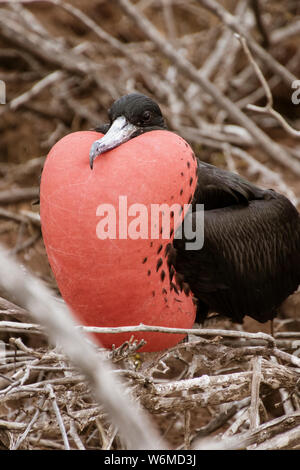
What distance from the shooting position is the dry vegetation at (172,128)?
1.39 m

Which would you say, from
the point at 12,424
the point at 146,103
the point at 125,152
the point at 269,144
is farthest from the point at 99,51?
the point at 12,424

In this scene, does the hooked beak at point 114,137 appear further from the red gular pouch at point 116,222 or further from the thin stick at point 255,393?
the thin stick at point 255,393

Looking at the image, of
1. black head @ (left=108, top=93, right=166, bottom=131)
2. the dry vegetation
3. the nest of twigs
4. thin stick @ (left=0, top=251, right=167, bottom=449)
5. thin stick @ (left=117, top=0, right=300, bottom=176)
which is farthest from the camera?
thin stick @ (left=117, top=0, right=300, bottom=176)

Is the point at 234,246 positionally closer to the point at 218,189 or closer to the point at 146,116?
the point at 218,189

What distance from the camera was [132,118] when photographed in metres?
1.49

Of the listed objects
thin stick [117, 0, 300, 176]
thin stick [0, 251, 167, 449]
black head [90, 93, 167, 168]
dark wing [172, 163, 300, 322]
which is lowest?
thin stick [0, 251, 167, 449]

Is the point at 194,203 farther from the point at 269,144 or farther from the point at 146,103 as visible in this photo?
the point at 269,144

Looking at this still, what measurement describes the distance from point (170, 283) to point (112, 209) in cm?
26

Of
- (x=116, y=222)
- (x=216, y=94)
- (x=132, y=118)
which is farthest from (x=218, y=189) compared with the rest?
(x=216, y=94)

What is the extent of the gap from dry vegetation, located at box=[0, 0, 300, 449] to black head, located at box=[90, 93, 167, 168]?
1.38 ft

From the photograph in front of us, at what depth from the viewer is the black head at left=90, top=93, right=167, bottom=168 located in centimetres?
143

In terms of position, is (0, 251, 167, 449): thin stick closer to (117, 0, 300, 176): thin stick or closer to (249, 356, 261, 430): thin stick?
(249, 356, 261, 430): thin stick

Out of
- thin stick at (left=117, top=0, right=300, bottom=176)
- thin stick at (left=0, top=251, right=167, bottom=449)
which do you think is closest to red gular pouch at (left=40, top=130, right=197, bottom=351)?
thin stick at (left=0, top=251, right=167, bottom=449)

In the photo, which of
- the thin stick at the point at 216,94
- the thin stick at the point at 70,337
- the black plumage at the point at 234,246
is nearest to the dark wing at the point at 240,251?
the black plumage at the point at 234,246
